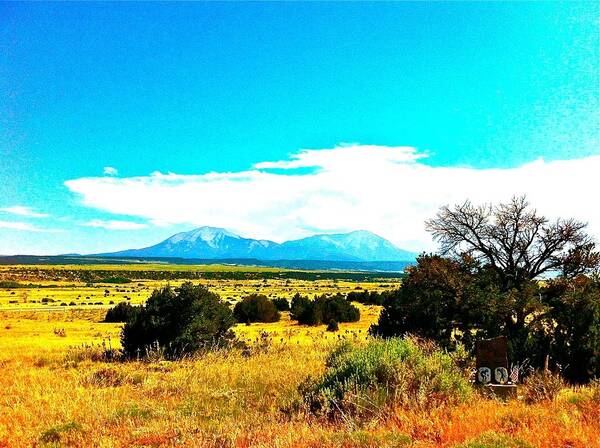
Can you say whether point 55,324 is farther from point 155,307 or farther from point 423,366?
point 423,366

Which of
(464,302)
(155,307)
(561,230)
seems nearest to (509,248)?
(561,230)

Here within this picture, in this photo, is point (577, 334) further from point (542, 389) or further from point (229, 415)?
point (229, 415)

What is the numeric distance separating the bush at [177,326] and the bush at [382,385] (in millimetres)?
8738

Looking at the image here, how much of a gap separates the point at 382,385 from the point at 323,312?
27834 millimetres

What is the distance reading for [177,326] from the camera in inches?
708

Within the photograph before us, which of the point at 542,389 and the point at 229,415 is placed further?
the point at 542,389

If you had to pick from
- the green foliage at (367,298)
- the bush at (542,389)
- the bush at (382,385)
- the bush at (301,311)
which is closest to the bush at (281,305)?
the bush at (301,311)

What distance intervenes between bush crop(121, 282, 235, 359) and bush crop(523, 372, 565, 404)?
36.0ft

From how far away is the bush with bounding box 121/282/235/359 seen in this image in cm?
1758

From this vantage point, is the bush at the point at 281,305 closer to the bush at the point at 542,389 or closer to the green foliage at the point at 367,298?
the green foliage at the point at 367,298

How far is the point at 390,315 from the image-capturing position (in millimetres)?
19062

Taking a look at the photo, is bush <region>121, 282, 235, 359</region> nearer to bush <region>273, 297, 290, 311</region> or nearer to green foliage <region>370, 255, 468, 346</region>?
green foliage <region>370, 255, 468, 346</region>

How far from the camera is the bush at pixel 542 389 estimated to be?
918 centimetres

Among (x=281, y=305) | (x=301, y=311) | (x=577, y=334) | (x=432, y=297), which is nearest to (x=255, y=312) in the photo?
(x=301, y=311)
